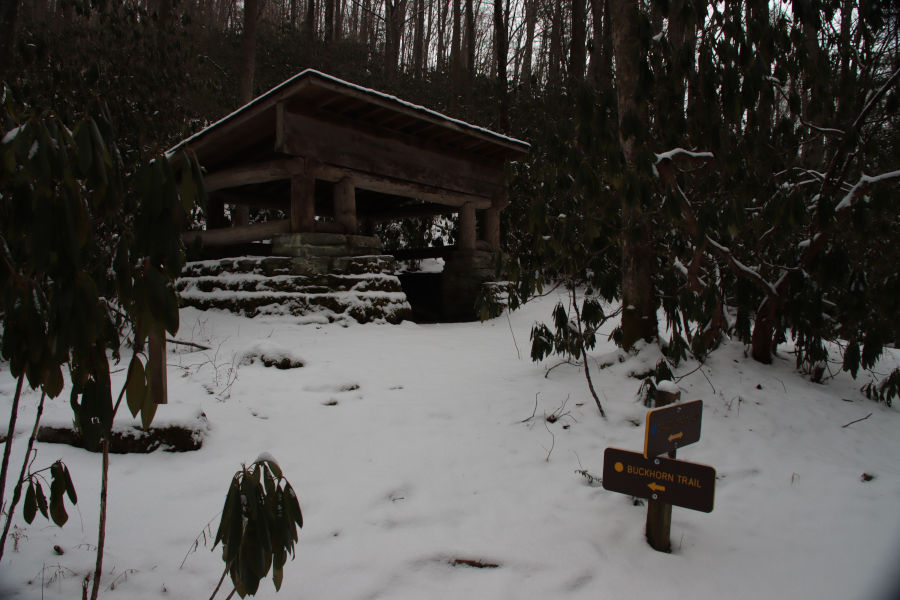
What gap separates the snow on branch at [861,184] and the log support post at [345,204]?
211 inches

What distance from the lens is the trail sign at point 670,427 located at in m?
2.18

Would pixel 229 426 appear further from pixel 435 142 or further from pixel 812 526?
pixel 435 142

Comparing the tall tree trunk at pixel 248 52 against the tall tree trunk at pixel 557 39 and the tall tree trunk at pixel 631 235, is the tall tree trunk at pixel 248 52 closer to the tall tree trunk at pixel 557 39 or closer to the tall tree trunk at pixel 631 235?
the tall tree trunk at pixel 557 39

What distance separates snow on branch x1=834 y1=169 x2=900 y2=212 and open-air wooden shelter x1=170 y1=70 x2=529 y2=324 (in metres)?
4.74

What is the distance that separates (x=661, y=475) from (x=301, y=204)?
18.4 ft

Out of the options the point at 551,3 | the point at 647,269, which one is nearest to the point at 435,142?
the point at 647,269

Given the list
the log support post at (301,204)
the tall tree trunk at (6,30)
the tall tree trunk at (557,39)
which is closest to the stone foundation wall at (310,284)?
the log support post at (301,204)

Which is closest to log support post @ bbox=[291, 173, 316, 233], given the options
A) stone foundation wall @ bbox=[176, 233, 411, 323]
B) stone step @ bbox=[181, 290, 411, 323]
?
stone foundation wall @ bbox=[176, 233, 411, 323]

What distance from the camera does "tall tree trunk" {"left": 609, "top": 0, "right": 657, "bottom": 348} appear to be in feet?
13.5

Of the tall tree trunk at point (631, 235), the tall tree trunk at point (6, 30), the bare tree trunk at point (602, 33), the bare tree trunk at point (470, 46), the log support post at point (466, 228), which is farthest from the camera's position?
the bare tree trunk at point (470, 46)

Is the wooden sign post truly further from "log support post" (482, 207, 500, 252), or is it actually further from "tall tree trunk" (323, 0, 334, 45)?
"tall tree trunk" (323, 0, 334, 45)

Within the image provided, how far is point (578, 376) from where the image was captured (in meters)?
4.38

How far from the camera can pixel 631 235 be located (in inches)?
155

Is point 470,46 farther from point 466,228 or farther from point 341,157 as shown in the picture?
point 341,157
